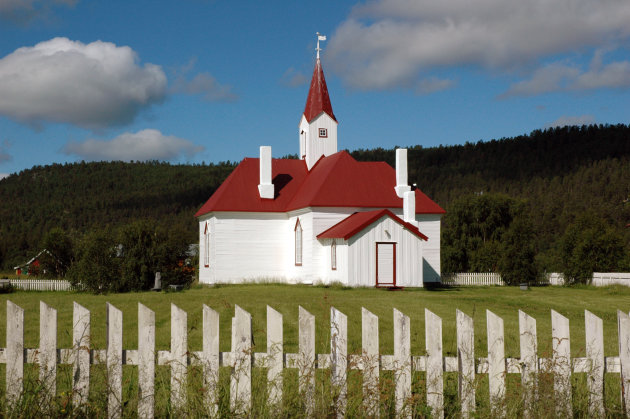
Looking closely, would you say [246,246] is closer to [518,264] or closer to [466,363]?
[518,264]

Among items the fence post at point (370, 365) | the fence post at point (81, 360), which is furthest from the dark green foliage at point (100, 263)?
the fence post at point (370, 365)

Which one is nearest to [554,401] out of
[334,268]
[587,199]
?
[334,268]

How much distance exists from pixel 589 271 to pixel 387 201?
15246 millimetres

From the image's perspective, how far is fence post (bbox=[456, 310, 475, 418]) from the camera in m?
6.00

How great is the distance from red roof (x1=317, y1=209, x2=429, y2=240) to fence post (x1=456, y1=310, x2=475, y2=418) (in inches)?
922

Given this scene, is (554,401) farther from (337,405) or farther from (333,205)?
(333,205)

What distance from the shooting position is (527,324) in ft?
19.9

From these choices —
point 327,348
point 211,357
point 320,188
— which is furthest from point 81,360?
point 320,188

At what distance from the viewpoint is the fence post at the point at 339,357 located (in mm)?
5844

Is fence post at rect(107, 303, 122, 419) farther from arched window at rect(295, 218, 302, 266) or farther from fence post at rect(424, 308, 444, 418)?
arched window at rect(295, 218, 302, 266)

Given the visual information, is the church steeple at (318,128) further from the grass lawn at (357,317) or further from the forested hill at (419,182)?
the forested hill at (419,182)

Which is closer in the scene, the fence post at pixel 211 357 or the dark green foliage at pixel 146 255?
the fence post at pixel 211 357

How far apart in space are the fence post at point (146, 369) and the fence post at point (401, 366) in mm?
2212

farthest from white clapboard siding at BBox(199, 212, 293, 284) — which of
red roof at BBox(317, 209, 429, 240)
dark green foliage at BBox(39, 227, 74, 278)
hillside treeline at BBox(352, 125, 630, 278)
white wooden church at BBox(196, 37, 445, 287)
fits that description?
hillside treeline at BBox(352, 125, 630, 278)
